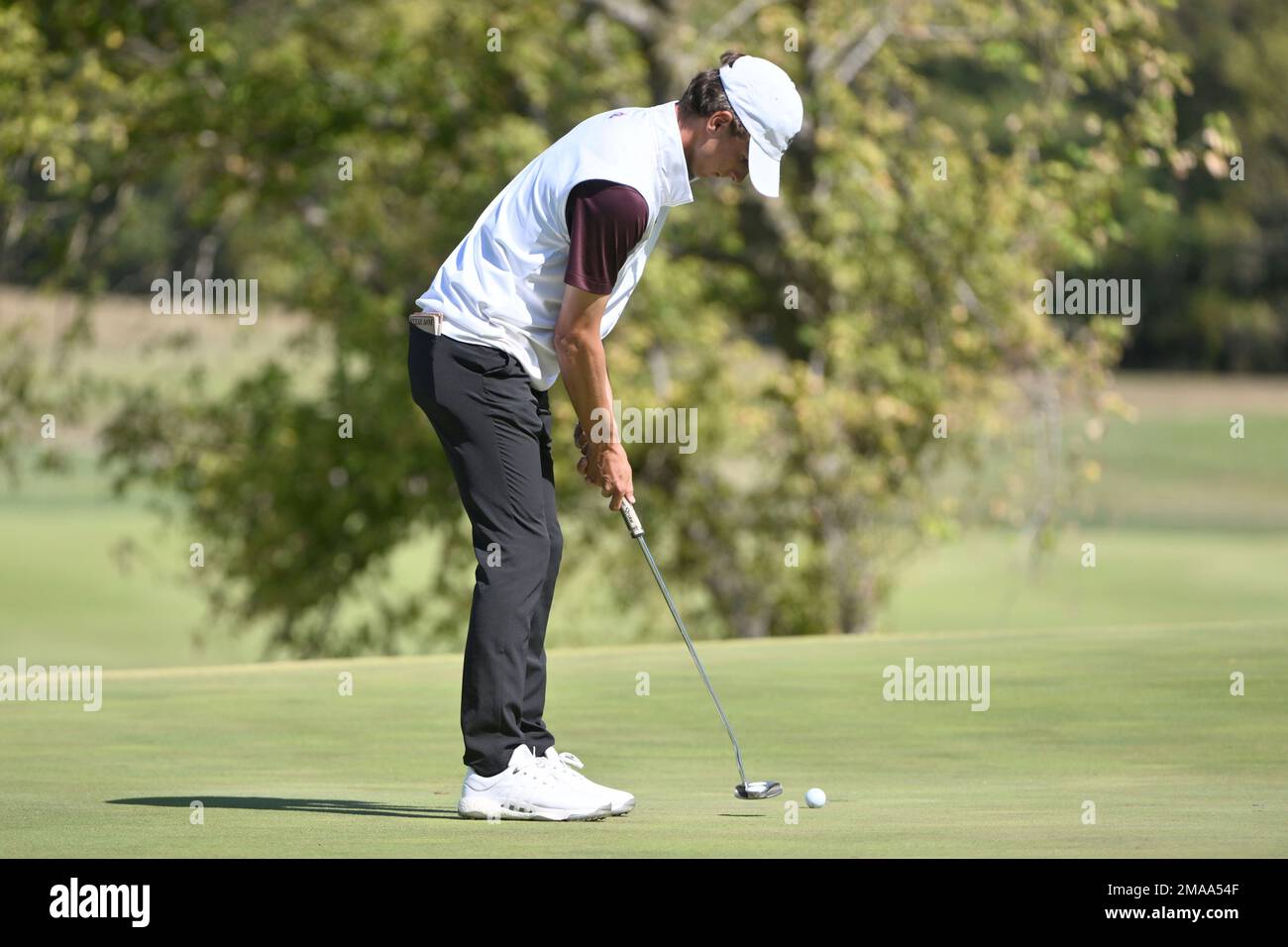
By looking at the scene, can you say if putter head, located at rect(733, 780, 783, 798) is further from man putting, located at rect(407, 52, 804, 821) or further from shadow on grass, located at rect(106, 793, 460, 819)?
shadow on grass, located at rect(106, 793, 460, 819)

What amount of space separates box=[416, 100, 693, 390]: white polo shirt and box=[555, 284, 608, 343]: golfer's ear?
86 millimetres

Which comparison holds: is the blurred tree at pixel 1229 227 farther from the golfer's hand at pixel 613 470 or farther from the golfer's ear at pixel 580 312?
the golfer's ear at pixel 580 312

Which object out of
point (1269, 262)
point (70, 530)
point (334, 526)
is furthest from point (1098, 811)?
point (1269, 262)

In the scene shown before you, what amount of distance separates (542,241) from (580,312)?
26 centimetres

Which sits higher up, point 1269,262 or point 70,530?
point 1269,262

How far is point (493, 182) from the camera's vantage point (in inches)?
653

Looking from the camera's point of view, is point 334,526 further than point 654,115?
Yes

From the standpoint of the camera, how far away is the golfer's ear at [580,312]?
5.03 metres

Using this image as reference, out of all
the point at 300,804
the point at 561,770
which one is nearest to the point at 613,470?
the point at 561,770

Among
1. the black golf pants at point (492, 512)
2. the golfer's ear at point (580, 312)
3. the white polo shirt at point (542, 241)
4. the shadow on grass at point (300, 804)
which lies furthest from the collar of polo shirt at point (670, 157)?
the shadow on grass at point (300, 804)

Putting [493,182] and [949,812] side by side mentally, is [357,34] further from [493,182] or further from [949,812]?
[949,812]

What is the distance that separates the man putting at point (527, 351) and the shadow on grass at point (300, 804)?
17 centimetres

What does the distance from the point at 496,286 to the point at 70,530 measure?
28.0 metres
